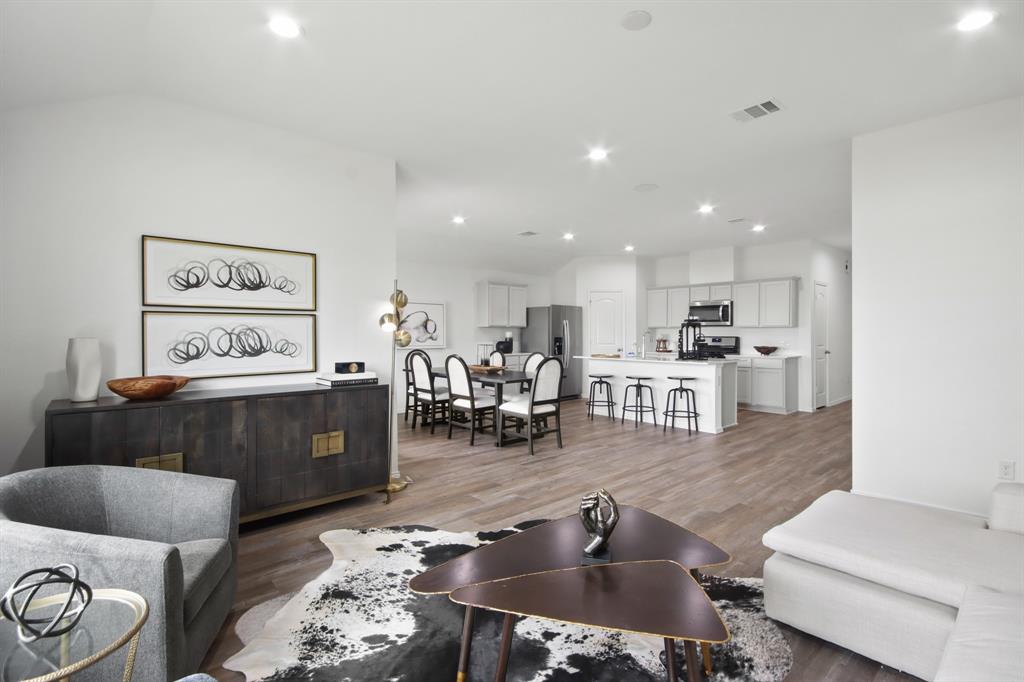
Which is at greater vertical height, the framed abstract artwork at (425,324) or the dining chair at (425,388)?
the framed abstract artwork at (425,324)

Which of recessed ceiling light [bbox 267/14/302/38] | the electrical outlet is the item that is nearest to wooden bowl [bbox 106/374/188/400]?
recessed ceiling light [bbox 267/14/302/38]

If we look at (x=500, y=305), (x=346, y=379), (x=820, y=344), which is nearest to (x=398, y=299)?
(x=346, y=379)

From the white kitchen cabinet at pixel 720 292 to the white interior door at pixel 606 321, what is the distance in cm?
162

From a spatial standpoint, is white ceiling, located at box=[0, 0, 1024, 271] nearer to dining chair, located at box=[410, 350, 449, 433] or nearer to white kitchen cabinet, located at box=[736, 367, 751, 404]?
dining chair, located at box=[410, 350, 449, 433]

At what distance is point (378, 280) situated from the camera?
163 inches

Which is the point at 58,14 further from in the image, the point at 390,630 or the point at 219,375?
the point at 390,630

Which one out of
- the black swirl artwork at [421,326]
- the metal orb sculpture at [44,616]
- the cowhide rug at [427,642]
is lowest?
the cowhide rug at [427,642]

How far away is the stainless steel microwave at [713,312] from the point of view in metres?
8.55

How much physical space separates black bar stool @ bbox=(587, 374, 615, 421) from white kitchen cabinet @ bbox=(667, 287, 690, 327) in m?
2.51

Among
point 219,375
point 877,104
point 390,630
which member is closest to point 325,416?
point 219,375

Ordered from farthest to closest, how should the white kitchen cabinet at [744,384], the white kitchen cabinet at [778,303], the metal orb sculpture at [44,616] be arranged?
1. the white kitchen cabinet at [744,384]
2. the white kitchen cabinet at [778,303]
3. the metal orb sculpture at [44,616]

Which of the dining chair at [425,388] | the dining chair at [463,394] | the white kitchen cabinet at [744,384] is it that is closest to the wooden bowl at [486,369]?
the dining chair at [463,394]

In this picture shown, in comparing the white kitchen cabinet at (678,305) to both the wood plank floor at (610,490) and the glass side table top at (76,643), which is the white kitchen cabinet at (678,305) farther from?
the glass side table top at (76,643)

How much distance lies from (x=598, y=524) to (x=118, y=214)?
3373 millimetres
